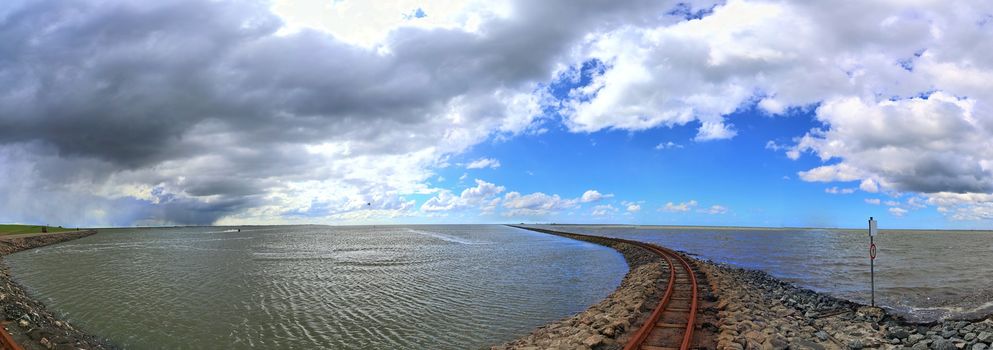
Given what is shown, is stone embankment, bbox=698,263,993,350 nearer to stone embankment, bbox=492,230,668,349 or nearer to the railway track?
the railway track

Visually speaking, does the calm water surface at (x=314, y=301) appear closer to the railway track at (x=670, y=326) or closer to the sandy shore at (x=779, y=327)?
the sandy shore at (x=779, y=327)

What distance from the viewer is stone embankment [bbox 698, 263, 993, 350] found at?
10.9 metres

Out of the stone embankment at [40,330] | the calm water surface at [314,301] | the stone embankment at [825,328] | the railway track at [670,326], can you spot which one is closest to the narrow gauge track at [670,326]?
the railway track at [670,326]

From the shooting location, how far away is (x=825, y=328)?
13.6 meters

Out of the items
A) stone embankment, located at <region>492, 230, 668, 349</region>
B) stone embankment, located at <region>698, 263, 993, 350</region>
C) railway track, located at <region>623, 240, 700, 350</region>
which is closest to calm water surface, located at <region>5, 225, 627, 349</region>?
stone embankment, located at <region>492, 230, 668, 349</region>

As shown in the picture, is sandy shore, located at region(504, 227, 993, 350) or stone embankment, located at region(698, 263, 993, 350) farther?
sandy shore, located at region(504, 227, 993, 350)

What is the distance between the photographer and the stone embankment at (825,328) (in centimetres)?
1091

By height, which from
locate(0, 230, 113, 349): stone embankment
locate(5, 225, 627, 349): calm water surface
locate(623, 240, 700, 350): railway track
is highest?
locate(623, 240, 700, 350): railway track

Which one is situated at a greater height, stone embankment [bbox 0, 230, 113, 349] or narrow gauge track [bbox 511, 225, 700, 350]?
narrow gauge track [bbox 511, 225, 700, 350]

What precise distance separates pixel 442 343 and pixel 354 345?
263 centimetres

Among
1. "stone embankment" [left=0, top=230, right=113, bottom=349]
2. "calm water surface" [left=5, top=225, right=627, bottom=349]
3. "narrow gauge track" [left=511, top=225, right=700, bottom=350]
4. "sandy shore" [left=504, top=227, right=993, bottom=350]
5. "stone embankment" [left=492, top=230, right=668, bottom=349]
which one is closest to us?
"narrow gauge track" [left=511, top=225, right=700, bottom=350]

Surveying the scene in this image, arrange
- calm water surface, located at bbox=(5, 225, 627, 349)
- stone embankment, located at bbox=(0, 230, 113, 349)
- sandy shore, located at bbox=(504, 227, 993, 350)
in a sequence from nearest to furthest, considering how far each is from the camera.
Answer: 1. sandy shore, located at bbox=(504, 227, 993, 350)
2. stone embankment, located at bbox=(0, 230, 113, 349)
3. calm water surface, located at bbox=(5, 225, 627, 349)

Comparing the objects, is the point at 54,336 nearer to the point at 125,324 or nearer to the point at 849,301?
the point at 125,324

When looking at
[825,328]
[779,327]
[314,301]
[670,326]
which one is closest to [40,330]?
[314,301]
